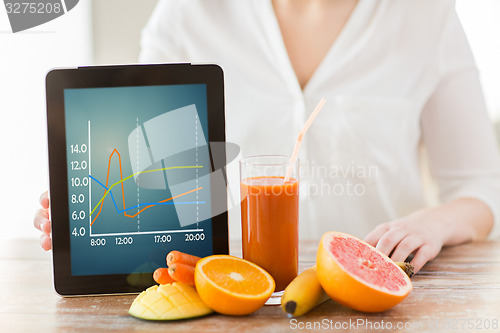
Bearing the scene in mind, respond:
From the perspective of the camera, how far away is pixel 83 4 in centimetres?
251

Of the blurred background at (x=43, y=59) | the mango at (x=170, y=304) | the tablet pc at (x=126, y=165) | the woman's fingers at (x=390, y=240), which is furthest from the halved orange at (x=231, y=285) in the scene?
the blurred background at (x=43, y=59)

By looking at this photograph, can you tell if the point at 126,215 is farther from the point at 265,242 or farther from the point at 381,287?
the point at 381,287

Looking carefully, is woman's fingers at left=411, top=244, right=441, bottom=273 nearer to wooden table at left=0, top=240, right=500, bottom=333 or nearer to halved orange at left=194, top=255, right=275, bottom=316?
wooden table at left=0, top=240, right=500, bottom=333

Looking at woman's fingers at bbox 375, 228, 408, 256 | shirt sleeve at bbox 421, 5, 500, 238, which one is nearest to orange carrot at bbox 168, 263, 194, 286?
woman's fingers at bbox 375, 228, 408, 256

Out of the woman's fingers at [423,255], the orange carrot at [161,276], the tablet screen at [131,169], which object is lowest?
the woman's fingers at [423,255]

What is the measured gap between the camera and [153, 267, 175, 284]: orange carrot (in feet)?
2.35

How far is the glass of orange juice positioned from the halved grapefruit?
7cm

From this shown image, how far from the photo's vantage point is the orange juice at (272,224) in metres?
0.73

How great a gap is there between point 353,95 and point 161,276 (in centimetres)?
96

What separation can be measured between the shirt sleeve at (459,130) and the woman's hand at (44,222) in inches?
40.2

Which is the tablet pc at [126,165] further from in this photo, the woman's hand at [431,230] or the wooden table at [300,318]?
the woman's hand at [431,230]

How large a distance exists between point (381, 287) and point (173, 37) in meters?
1.15

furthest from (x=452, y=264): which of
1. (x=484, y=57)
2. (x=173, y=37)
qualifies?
(x=484, y=57)

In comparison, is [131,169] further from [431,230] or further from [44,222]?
[431,230]
